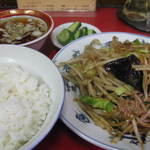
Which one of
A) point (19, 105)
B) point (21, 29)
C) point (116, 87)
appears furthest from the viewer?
point (21, 29)

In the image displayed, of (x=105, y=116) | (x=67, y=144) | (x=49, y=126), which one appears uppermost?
(x=49, y=126)

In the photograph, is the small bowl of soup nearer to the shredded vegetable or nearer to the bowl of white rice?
the bowl of white rice

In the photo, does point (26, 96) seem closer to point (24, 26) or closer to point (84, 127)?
point (84, 127)

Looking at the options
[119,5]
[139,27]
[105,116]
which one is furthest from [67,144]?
[119,5]

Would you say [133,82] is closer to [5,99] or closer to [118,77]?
[118,77]

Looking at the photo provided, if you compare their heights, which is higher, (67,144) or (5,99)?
(5,99)

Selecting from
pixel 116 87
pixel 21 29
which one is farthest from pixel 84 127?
pixel 21 29

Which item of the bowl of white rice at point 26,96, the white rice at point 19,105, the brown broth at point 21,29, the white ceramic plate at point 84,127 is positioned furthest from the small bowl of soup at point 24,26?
the white ceramic plate at point 84,127
